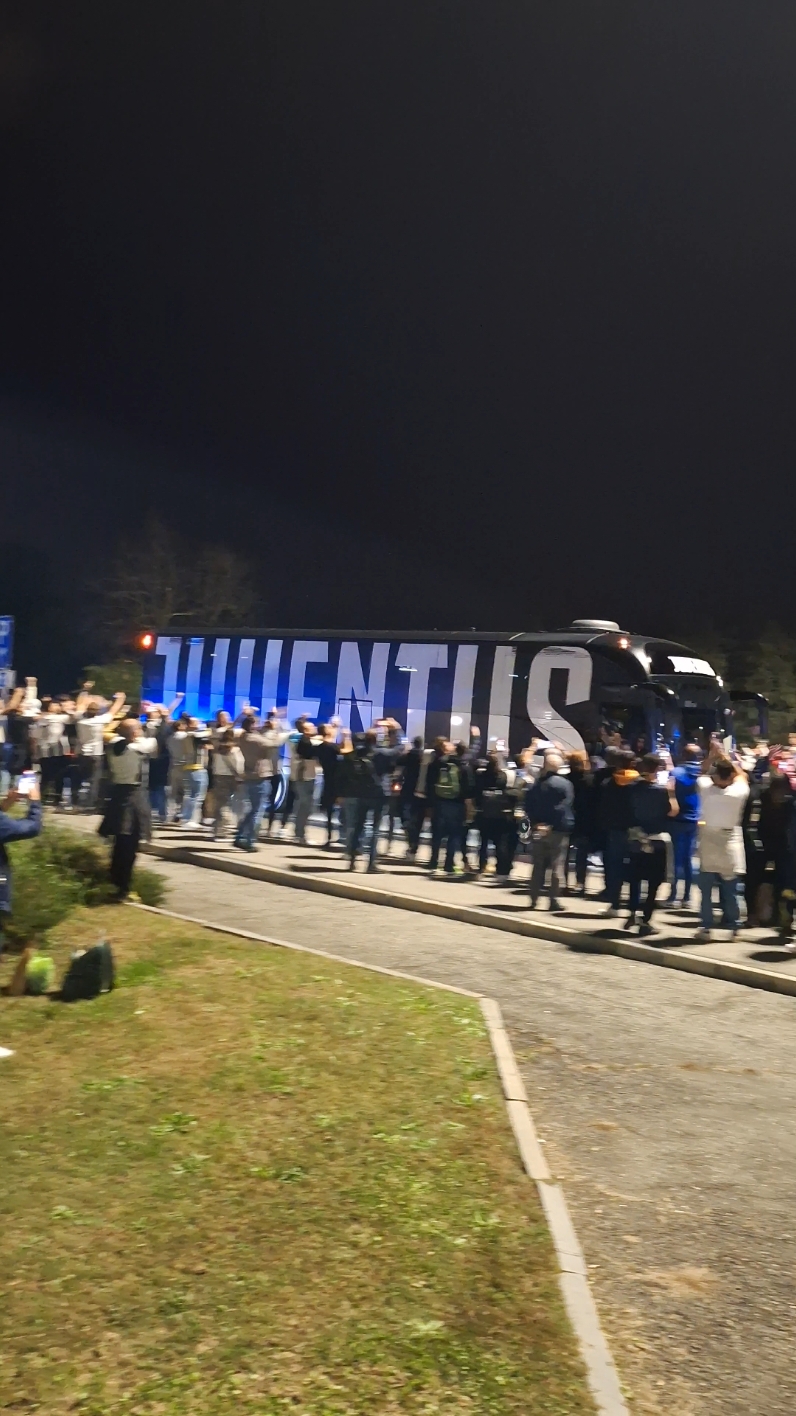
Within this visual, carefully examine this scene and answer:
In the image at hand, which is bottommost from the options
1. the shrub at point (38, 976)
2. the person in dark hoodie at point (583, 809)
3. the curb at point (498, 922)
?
the shrub at point (38, 976)

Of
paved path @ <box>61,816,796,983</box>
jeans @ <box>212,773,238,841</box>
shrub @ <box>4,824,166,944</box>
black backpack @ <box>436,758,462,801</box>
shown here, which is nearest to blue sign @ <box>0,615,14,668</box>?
shrub @ <box>4,824,166,944</box>

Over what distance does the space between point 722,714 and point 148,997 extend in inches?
587

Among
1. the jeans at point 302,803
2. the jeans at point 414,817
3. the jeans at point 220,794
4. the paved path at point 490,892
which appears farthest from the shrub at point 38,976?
the jeans at point 302,803

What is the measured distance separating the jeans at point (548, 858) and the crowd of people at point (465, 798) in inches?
0.9

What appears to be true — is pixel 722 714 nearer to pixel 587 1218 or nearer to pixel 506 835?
pixel 506 835

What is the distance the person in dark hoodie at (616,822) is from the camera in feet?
45.6

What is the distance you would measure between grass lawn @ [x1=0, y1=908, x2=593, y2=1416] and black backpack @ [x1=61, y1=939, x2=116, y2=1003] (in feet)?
0.53

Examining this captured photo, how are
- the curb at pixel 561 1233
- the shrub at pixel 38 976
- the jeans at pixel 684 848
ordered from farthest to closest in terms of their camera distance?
the jeans at pixel 684 848
the shrub at pixel 38 976
the curb at pixel 561 1233

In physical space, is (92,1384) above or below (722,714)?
below

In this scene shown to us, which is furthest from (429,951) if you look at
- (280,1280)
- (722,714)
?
(722,714)

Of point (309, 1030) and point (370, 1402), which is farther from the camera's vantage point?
point (309, 1030)

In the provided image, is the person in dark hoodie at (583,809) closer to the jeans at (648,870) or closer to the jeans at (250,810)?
the jeans at (648,870)

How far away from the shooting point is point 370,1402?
3.93 meters

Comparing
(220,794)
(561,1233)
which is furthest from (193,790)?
(561,1233)
